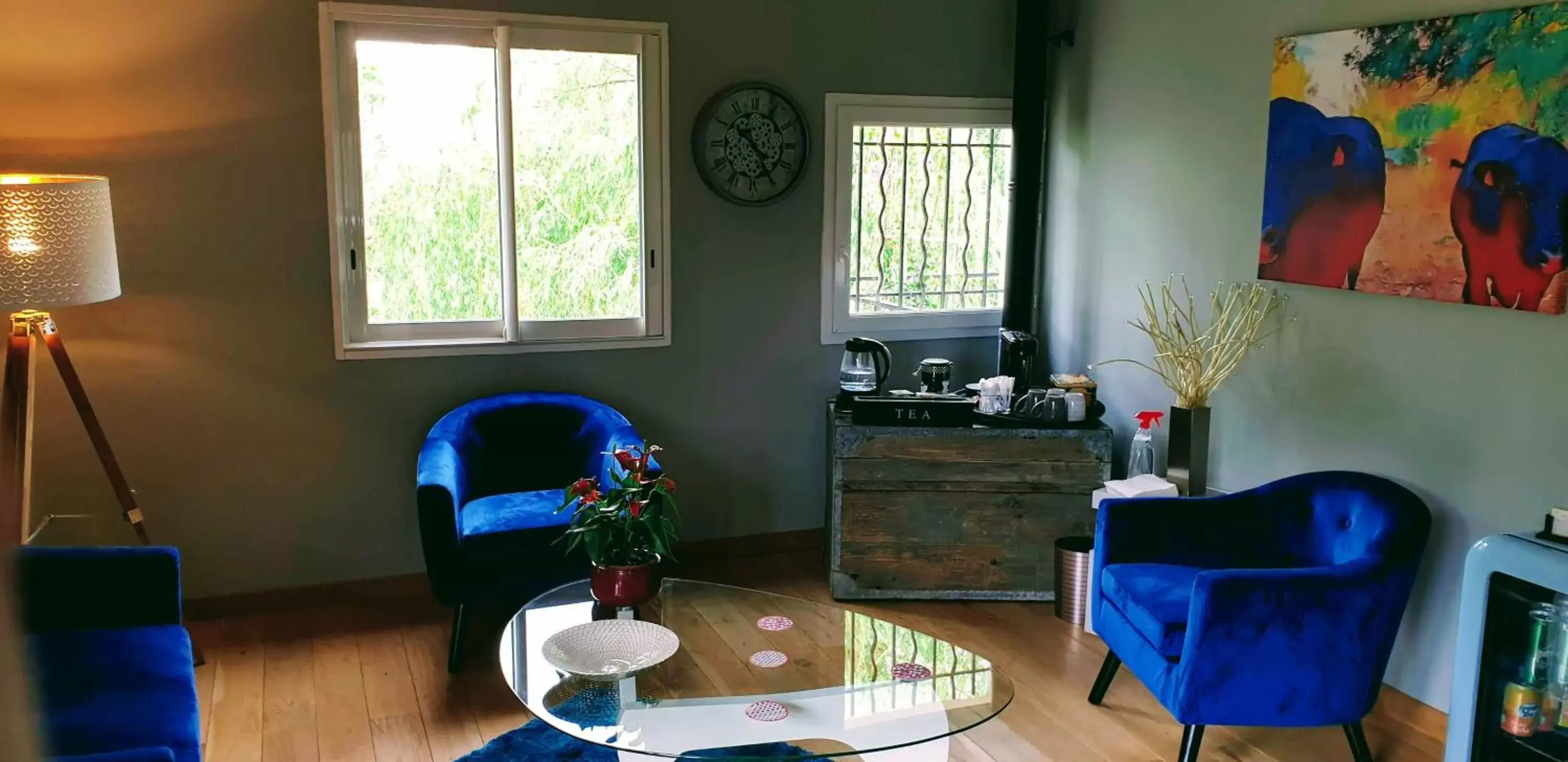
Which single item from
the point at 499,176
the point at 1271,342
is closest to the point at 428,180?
the point at 499,176

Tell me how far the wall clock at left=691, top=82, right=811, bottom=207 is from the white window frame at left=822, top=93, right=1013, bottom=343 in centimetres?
14

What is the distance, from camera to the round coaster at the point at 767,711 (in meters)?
2.56

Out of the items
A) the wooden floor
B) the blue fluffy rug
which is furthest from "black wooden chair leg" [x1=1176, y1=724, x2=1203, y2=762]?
the blue fluffy rug

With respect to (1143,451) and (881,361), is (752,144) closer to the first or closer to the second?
(881,361)

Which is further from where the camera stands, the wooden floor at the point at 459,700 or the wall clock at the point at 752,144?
the wall clock at the point at 752,144

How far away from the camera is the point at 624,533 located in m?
2.91

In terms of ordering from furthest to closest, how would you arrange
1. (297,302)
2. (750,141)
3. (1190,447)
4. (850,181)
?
(850,181) → (750,141) → (297,302) → (1190,447)

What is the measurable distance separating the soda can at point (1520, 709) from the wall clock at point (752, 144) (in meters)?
2.84

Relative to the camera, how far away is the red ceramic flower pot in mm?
2889

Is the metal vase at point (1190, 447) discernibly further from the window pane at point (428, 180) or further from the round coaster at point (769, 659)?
the window pane at point (428, 180)

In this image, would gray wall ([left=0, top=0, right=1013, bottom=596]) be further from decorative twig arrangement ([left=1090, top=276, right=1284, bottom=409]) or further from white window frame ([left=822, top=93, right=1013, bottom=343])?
decorative twig arrangement ([left=1090, top=276, right=1284, bottom=409])

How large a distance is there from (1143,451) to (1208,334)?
0.44 m

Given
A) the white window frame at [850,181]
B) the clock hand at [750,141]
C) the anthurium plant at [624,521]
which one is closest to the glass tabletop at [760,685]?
the anthurium plant at [624,521]

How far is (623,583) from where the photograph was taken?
290 centimetres
